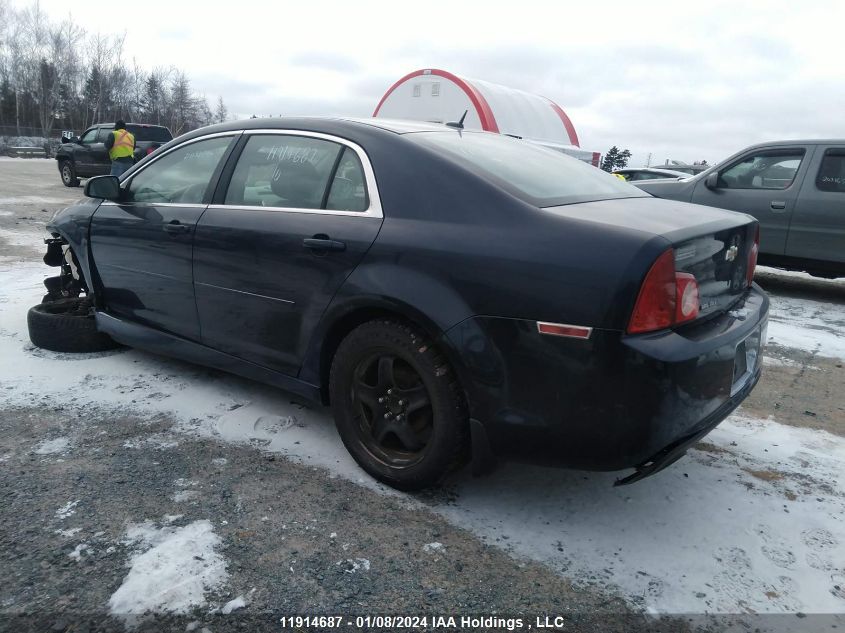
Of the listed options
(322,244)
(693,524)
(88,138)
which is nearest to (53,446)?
(322,244)

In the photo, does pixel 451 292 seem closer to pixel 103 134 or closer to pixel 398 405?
pixel 398 405

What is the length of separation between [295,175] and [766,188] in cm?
642

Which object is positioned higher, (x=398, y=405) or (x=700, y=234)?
(x=700, y=234)

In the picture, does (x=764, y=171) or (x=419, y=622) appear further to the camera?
(x=764, y=171)

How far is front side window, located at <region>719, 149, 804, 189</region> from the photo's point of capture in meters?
7.38

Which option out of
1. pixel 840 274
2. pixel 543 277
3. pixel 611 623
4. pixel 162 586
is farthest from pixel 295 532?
pixel 840 274

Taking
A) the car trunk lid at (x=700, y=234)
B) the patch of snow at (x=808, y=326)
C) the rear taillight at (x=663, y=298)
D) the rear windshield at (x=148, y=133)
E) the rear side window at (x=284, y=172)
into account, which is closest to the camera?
the rear taillight at (x=663, y=298)

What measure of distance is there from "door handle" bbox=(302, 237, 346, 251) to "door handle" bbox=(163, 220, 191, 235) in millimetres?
936

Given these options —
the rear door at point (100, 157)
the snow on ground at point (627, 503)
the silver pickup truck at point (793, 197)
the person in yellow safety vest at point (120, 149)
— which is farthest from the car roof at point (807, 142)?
the rear door at point (100, 157)

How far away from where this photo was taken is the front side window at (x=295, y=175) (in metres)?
2.91

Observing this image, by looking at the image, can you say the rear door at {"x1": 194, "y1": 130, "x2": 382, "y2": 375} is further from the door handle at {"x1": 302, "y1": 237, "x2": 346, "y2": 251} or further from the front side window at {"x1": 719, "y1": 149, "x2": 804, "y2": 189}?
the front side window at {"x1": 719, "y1": 149, "x2": 804, "y2": 189}

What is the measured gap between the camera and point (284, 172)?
317 centimetres

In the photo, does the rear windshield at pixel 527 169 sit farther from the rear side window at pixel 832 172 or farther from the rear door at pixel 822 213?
the rear side window at pixel 832 172

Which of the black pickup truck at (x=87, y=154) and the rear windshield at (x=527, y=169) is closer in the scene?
the rear windshield at (x=527, y=169)
